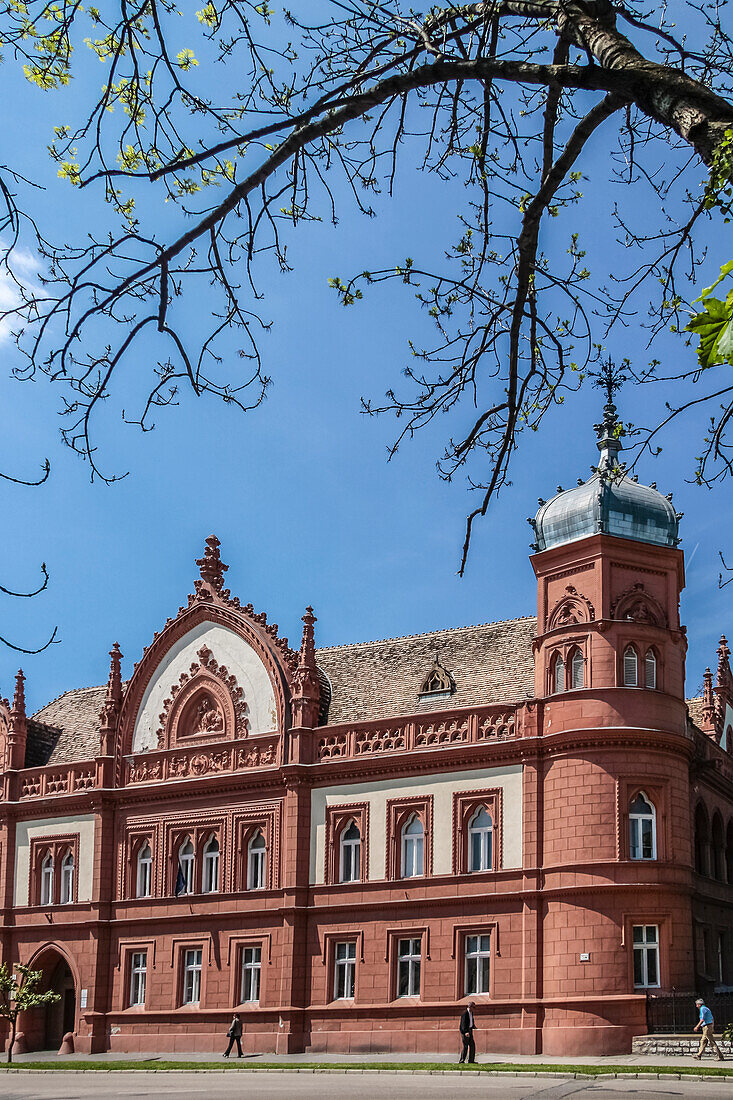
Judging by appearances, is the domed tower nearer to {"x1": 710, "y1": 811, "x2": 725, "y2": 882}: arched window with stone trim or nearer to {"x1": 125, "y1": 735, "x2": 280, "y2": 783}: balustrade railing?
{"x1": 710, "y1": 811, "x2": 725, "y2": 882}: arched window with stone trim

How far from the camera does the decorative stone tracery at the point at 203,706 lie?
47.8 m

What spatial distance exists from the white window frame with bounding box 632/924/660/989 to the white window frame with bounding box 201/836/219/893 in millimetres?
14790

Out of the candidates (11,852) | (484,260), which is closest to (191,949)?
(11,852)

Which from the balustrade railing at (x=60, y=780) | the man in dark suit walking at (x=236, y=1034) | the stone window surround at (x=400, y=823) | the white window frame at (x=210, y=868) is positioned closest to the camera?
the man in dark suit walking at (x=236, y=1034)

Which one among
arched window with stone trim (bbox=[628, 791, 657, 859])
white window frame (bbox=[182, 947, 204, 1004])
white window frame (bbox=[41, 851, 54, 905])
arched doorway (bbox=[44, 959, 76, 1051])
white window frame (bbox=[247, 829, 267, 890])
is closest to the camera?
arched window with stone trim (bbox=[628, 791, 657, 859])

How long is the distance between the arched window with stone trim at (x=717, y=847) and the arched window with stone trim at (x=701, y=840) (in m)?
0.73

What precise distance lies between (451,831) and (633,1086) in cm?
1515

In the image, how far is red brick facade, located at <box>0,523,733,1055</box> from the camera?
39.1 metres

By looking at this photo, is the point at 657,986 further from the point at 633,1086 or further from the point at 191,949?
the point at 191,949

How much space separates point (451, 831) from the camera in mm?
41969

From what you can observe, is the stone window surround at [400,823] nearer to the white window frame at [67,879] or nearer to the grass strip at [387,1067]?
the grass strip at [387,1067]

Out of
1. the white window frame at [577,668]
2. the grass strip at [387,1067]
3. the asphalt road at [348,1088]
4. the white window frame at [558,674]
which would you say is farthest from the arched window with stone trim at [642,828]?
the asphalt road at [348,1088]

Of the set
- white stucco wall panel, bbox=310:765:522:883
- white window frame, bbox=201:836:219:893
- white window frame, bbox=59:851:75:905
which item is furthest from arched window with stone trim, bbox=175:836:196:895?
white window frame, bbox=59:851:75:905

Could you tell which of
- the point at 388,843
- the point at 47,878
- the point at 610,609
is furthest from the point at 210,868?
the point at 610,609
